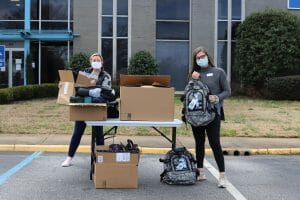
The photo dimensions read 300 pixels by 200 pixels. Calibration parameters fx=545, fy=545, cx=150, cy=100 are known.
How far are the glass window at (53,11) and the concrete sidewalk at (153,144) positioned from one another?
50.9 feet

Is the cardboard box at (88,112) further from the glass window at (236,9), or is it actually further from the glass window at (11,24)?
the glass window at (236,9)

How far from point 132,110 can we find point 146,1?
67.2 ft

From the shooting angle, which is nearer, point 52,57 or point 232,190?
point 232,190

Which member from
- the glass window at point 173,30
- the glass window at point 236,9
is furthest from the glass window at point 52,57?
the glass window at point 236,9

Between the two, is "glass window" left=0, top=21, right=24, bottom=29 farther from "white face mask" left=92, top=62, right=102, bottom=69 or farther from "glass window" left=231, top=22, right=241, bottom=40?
"white face mask" left=92, top=62, right=102, bottom=69

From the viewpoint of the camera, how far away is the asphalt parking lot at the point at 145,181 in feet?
23.7

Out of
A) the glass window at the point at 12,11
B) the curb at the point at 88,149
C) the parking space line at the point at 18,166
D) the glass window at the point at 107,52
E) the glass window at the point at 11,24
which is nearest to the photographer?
the parking space line at the point at 18,166

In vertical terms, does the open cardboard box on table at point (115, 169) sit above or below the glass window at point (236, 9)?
below

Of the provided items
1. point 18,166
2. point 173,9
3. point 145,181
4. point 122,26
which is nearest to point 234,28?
point 173,9

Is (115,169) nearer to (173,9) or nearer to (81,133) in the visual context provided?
(81,133)

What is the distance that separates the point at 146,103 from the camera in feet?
25.2

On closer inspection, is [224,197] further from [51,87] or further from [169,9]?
[169,9]

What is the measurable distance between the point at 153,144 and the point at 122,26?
16397 mm

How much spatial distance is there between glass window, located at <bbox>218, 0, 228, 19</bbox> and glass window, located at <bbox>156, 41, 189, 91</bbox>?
233 cm
